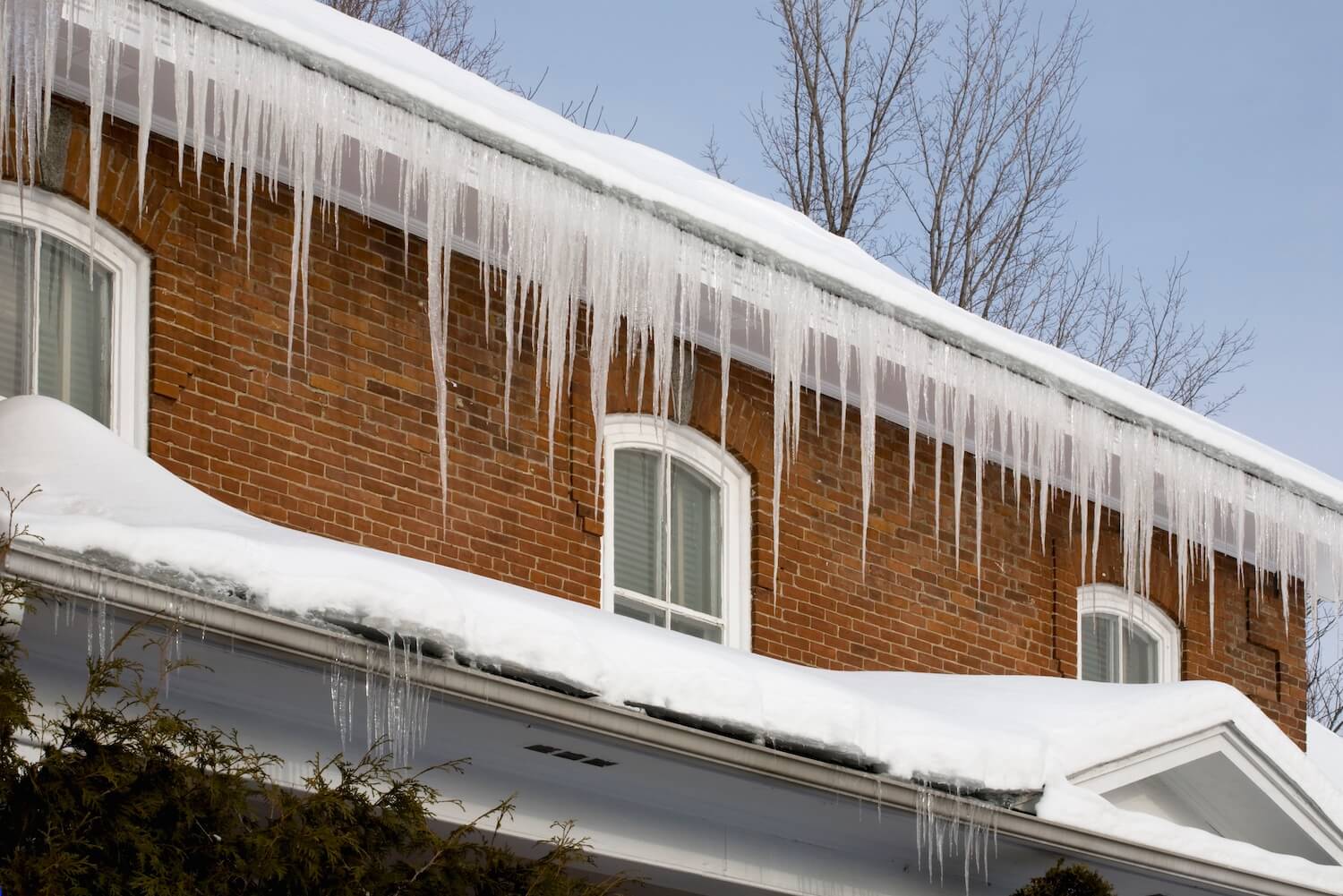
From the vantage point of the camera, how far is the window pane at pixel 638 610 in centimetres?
1046

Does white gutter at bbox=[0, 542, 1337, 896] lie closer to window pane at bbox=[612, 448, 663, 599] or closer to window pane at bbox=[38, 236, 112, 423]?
window pane at bbox=[38, 236, 112, 423]

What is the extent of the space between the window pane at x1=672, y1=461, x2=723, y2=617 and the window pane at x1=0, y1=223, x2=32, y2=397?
3779 mm

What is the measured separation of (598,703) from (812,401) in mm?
4695

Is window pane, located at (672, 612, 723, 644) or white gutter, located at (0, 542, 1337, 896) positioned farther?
window pane, located at (672, 612, 723, 644)

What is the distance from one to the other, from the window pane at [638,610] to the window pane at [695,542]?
0.51 ft

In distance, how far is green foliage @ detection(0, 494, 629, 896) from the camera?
5.02 metres

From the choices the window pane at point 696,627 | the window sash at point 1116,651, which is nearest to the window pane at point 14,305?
the window pane at point 696,627

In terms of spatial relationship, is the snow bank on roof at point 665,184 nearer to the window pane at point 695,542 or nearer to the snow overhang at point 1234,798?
the window pane at point 695,542

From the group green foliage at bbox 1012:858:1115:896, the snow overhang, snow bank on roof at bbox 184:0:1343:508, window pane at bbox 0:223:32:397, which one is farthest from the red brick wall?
green foliage at bbox 1012:858:1115:896

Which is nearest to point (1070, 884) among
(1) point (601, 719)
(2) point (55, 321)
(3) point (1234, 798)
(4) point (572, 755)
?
(3) point (1234, 798)

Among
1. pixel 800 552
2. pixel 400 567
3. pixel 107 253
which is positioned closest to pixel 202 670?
pixel 400 567

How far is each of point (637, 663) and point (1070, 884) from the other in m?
2.47

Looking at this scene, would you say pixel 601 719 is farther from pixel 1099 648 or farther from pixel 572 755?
pixel 1099 648

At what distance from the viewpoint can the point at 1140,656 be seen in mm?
13711
